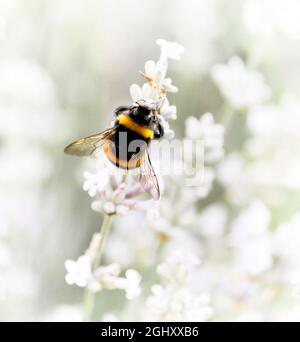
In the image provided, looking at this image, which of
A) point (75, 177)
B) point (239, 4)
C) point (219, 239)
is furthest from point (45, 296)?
point (239, 4)

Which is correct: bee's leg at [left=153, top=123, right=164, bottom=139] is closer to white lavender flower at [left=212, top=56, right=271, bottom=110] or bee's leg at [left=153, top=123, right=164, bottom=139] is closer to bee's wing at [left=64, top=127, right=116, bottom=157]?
bee's wing at [left=64, top=127, right=116, bottom=157]

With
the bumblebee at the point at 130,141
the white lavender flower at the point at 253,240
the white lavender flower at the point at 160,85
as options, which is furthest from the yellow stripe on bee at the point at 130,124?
the white lavender flower at the point at 253,240

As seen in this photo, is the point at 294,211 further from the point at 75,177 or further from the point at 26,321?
the point at 26,321

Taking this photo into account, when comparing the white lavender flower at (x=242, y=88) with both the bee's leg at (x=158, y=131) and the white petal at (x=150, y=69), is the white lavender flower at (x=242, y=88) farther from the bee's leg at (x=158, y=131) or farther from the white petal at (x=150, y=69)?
the white petal at (x=150, y=69)

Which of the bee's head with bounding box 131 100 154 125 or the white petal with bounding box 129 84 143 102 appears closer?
the white petal with bounding box 129 84 143 102

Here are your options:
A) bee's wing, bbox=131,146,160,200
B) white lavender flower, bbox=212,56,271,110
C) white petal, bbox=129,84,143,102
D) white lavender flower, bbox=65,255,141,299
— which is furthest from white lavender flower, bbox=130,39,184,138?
white lavender flower, bbox=212,56,271,110

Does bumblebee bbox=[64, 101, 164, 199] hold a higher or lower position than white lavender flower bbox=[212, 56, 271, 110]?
lower

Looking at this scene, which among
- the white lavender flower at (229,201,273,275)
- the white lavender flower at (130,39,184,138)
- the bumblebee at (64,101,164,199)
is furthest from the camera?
the white lavender flower at (229,201,273,275)
